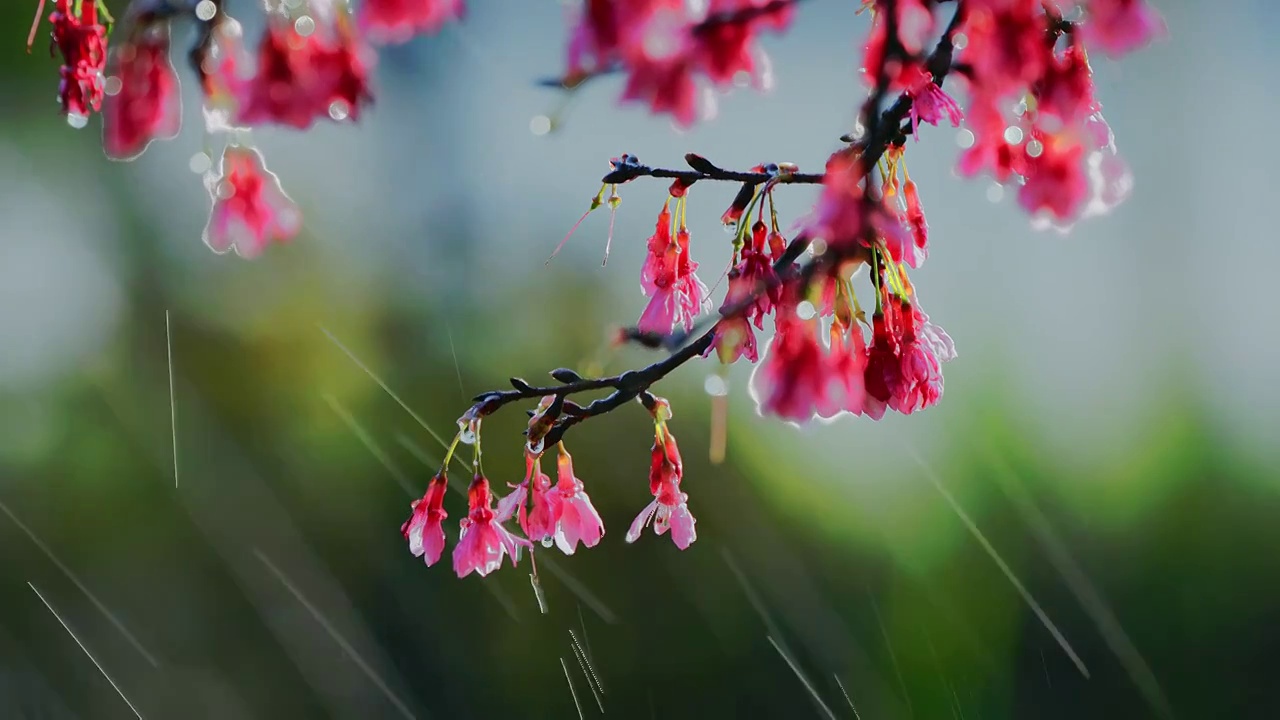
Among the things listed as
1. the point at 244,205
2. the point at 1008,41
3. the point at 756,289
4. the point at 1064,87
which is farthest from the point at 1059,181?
the point at 244,205

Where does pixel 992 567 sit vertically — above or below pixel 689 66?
below

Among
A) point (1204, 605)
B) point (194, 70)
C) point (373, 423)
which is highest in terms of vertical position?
point (194, 70)

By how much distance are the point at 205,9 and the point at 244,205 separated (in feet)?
1.05

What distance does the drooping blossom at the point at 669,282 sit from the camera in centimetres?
114

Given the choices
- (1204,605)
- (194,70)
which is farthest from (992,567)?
(194,70)

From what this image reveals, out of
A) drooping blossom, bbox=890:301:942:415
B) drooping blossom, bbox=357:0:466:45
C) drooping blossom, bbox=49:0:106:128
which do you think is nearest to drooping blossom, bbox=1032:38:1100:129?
drooping blossom, bbox=890:301:942:415

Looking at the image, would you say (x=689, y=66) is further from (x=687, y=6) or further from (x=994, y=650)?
(x=994, y=650)

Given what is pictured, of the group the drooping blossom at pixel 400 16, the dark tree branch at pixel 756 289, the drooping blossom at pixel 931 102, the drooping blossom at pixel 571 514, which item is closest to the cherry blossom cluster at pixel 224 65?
the drooping blossom at pixel 400 16

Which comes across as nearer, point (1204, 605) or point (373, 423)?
point (1204, 605)

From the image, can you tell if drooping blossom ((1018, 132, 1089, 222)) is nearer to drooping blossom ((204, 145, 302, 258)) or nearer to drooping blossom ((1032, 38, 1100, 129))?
drooping blossom ((1032, 38, 1100, 129))

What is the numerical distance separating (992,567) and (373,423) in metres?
5.37

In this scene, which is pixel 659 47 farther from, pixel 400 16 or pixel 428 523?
pixel 428 523

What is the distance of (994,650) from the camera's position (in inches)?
268

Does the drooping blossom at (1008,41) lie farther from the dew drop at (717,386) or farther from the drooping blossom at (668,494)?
the drooping blossom at (668,494)
